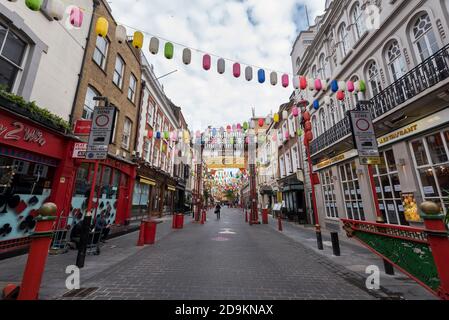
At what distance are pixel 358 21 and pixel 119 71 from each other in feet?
47.2

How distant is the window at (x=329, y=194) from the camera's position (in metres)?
12.4

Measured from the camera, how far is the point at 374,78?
938 centimetres

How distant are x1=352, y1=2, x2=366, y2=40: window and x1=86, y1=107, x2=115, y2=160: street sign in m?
12.5

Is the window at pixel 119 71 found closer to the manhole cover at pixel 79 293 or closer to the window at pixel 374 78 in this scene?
the manhole cover at pixel 79 293

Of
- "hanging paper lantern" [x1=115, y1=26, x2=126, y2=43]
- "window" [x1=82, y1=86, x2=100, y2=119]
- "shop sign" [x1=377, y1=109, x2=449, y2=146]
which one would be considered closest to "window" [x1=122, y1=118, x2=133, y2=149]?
"window" [x1=82, y1=86, x2=100, y2=119]

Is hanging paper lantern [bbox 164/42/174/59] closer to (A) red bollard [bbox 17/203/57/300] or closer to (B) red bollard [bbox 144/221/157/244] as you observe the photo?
(A) red bollard [bbox 17/203/57/300]

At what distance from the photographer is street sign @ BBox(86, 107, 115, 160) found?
204 inches

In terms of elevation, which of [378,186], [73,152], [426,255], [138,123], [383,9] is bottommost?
[426,255]

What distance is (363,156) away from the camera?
191 inches

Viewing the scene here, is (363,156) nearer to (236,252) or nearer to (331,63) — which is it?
(236,252)

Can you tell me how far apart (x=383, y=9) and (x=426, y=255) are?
35.2ft

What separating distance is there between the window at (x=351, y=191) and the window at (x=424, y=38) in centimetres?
541

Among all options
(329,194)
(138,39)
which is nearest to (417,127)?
(329,194)
